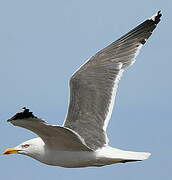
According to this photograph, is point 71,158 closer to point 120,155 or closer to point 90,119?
→ point 120,155

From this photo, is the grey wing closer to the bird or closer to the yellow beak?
the bird

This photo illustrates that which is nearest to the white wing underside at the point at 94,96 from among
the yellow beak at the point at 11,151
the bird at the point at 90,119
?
the bird at the point at 90,119

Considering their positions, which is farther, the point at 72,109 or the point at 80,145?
the point at 72,109

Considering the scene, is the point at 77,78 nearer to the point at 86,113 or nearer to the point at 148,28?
the point at 86,113

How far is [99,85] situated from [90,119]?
3.69 feet

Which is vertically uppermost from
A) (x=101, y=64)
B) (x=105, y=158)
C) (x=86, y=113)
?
(x=101, y=64)

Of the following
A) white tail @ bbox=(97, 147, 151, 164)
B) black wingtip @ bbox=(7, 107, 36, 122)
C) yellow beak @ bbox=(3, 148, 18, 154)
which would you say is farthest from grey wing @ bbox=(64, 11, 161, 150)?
black wingtip @ bbox=(7, 107, 36, 122)

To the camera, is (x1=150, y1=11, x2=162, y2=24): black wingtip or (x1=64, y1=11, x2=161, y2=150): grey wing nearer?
(x1=64, y1=11, x2=161, y2=150): grey wing

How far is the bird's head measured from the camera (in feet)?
50.1

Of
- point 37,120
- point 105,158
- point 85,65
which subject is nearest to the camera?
point 37,120

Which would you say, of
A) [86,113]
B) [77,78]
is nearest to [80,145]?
[86,113]

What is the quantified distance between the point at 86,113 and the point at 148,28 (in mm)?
3203

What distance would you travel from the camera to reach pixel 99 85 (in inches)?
675

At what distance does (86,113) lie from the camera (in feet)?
53.9
